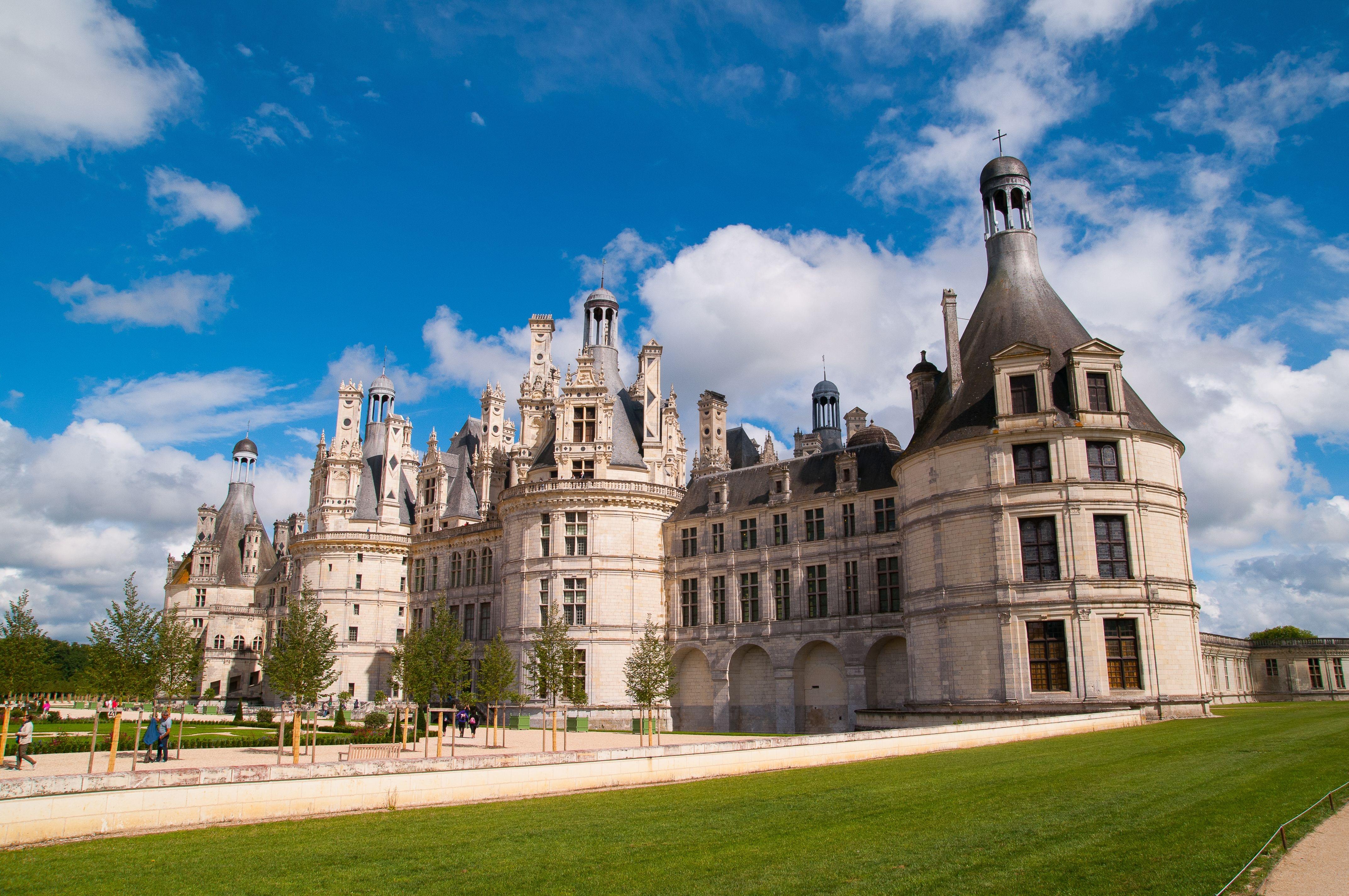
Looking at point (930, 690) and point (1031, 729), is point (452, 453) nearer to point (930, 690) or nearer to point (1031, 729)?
point (930, 690)

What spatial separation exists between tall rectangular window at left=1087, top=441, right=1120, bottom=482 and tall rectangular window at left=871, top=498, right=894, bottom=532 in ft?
32.9

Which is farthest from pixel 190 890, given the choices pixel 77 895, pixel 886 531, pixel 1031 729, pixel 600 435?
pixel 600 435

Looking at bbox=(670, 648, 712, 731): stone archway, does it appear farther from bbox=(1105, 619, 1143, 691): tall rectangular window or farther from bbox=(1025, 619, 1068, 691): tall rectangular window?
bbox=(1105, 619, 1143, 691): tall rectangular window

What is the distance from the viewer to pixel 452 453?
71.8 metres

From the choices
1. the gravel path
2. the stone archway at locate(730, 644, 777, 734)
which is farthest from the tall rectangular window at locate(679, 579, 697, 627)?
the gravel path

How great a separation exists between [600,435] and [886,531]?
1702 centimetres

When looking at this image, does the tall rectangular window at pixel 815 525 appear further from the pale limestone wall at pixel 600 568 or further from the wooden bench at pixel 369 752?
the wooden bench at pixel 369 752

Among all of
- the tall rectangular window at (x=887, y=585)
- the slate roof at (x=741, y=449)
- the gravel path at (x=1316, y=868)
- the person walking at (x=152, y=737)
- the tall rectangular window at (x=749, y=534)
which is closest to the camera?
the gravel path at (x=1316, y=868)

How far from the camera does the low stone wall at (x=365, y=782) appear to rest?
44.2 ft

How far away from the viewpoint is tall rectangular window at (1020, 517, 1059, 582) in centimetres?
3512

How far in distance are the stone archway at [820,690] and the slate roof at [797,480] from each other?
767cm

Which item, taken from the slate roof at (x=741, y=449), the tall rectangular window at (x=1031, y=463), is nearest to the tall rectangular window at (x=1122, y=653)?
the tall rectangular window at (x=1031, y=463)

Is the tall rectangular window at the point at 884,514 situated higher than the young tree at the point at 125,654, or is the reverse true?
the tall rectangular window at the point at 884,514

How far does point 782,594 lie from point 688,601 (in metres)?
6.26
